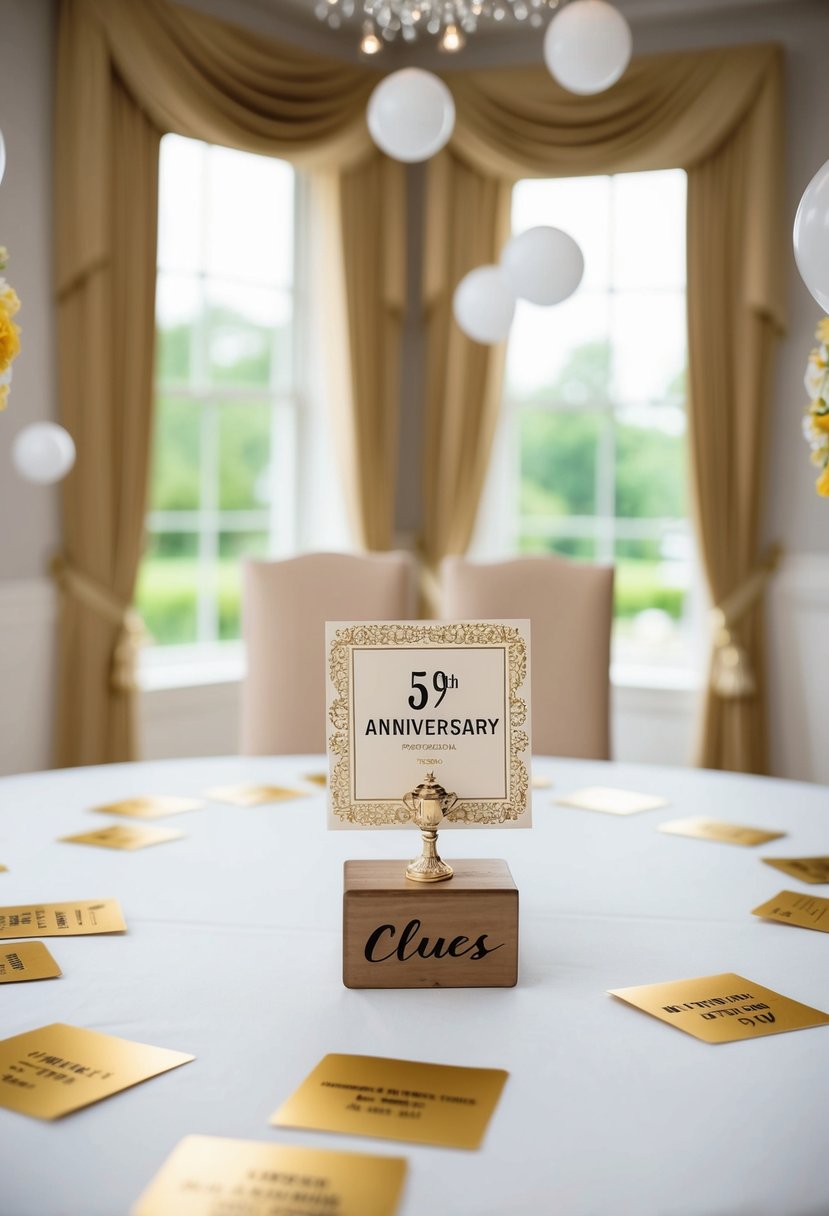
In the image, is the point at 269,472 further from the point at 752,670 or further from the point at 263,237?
the point at 752,670

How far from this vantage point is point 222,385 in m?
4.25

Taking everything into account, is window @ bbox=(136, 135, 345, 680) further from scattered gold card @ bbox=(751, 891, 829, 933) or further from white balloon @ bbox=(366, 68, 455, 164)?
scattered gold card @ bbox=(751, 891, 829, 933)

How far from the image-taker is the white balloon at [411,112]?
2553 mm

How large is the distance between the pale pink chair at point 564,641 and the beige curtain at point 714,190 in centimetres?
159

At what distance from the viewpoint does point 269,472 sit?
447 cm

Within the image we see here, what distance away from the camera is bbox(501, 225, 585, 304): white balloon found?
9.02 ft

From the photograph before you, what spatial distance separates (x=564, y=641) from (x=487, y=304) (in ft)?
3.42

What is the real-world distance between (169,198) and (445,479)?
139cm

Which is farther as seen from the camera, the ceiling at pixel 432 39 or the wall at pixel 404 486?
the ceiling at pixel 432 39

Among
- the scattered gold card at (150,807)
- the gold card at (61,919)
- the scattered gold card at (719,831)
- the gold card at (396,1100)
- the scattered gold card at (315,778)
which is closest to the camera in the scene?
the gold card at (396,1100)

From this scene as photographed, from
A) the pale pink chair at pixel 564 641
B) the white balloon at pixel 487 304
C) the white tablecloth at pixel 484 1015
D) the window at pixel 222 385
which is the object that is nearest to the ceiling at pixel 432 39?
the window at pixel 222 385

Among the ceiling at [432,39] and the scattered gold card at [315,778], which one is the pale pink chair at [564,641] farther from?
the ceiling at [432,39]

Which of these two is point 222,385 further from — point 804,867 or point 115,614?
point 804,867

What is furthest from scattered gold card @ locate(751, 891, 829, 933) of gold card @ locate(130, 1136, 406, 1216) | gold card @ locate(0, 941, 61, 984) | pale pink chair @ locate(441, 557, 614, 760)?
pale pink chair @ locate(441, 557, 614, 760)
